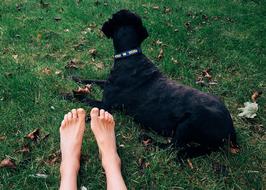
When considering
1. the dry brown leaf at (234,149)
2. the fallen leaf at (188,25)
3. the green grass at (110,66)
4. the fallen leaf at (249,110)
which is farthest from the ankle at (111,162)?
the fallen leaf at (188,25)

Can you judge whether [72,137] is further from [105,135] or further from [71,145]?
[105,135]

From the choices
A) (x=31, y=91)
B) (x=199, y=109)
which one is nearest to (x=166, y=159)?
(x=199, y=109)

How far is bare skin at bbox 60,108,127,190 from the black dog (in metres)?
0.38

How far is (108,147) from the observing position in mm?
3451

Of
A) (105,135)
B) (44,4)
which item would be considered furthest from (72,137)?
(44,4)

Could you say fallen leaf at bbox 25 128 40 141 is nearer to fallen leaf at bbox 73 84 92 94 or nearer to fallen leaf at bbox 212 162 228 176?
fallen leaf at bbox 73 84 92 94

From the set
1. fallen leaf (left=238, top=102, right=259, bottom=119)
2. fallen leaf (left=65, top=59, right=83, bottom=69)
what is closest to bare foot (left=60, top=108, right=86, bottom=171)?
fallen leaf (left=65, top=59, right=83, bottom=69)

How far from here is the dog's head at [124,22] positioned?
4195mm

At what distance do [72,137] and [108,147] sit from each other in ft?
1.16

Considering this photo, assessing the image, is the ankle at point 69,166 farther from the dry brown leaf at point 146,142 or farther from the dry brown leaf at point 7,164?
the dry brown leaf at point 146,142

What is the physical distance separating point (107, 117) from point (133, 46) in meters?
0.90

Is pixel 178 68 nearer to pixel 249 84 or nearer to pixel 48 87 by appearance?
pixel 249 84

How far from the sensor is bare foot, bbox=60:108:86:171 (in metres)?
3.27

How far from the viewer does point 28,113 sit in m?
4.00
